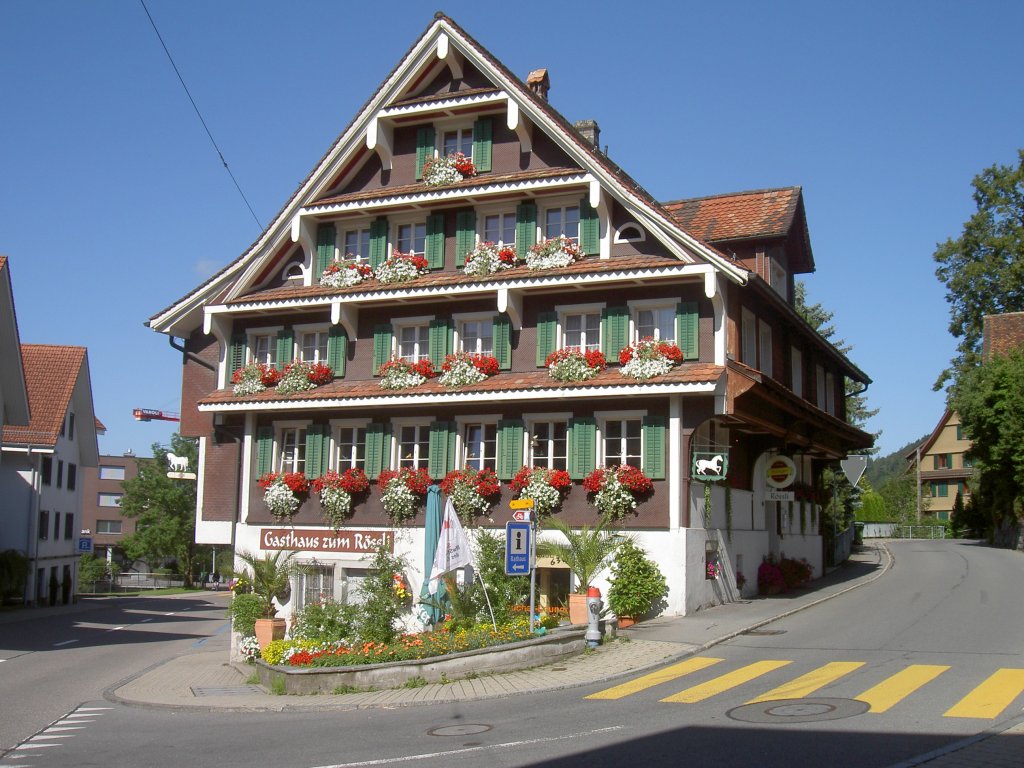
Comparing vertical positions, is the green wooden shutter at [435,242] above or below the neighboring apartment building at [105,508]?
above

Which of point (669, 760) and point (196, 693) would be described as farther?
point (196, 693)

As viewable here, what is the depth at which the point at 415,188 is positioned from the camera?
28344 mm

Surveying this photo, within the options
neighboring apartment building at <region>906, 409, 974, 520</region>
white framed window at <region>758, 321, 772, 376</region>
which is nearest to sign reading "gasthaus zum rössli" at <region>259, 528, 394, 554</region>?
white framed window at <region>758, 321, 772, 376</region>

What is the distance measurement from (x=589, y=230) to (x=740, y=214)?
22.8ft

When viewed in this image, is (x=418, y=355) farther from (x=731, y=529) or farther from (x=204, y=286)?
(x=731, y=529)

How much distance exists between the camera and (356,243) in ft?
98.7

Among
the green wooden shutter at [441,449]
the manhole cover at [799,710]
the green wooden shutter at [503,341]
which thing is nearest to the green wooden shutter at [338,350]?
the green wooden shutter at [441,449]

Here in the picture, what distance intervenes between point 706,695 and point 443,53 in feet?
61.1

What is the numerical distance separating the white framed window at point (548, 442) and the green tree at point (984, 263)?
3463 cm

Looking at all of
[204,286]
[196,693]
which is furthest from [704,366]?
[204,286]

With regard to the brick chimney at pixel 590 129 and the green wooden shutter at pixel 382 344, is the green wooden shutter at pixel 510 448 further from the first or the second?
the brick chimney at pixel 590 129

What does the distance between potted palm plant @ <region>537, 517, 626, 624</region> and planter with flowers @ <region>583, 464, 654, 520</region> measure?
1.80ft

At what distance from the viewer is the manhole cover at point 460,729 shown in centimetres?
1374

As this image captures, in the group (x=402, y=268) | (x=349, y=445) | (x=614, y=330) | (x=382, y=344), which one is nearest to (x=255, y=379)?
(x=349, y=445)
